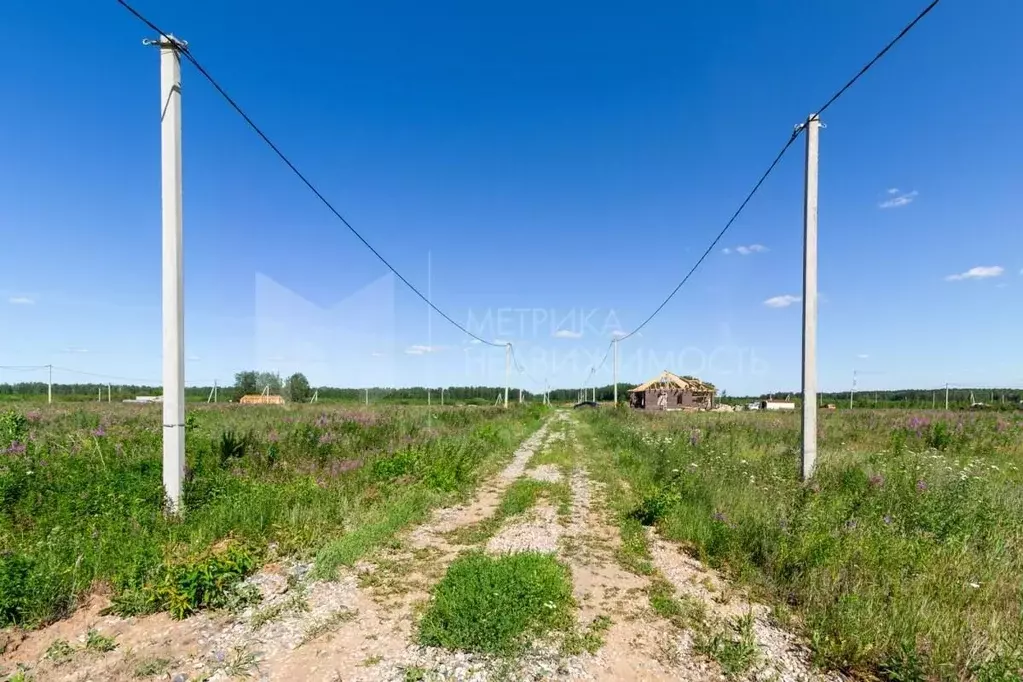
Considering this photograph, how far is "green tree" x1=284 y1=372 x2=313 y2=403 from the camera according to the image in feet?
128

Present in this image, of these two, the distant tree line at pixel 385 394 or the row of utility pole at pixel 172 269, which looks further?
the distant tree line at pixel 385 394

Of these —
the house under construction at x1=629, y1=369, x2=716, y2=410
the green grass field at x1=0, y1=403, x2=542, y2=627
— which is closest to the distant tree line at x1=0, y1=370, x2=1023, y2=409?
the house under construction at x1=629, y1=369, x2=716, y2=410

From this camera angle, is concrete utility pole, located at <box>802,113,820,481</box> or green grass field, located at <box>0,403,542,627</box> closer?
green grass field, located at <box>0,403,542,627</box>

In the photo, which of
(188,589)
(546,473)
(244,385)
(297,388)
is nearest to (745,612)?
(188,589)

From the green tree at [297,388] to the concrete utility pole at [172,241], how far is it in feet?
110

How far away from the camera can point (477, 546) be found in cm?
561

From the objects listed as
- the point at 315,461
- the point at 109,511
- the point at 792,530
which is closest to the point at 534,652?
the point at 792,530

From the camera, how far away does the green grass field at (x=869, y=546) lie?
10.8ft

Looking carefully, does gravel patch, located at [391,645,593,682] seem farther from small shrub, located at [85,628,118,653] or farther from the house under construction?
the house under construction

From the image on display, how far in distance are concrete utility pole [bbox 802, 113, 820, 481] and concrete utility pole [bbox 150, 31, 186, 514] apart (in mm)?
9220

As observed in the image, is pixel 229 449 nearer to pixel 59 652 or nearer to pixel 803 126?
pixel 59 652

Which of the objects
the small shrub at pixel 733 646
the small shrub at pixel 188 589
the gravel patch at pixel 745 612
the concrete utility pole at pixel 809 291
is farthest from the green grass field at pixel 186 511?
the concrete utility pole at pixel 809 291

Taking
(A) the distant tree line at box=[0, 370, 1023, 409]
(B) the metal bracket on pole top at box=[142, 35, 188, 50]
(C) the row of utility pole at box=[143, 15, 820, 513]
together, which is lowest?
(A) the distant tree line at box=[0, 370, 1023, 409]

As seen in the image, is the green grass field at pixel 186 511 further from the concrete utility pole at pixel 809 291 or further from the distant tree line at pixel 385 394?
the distant tree line at pixel 385 394
